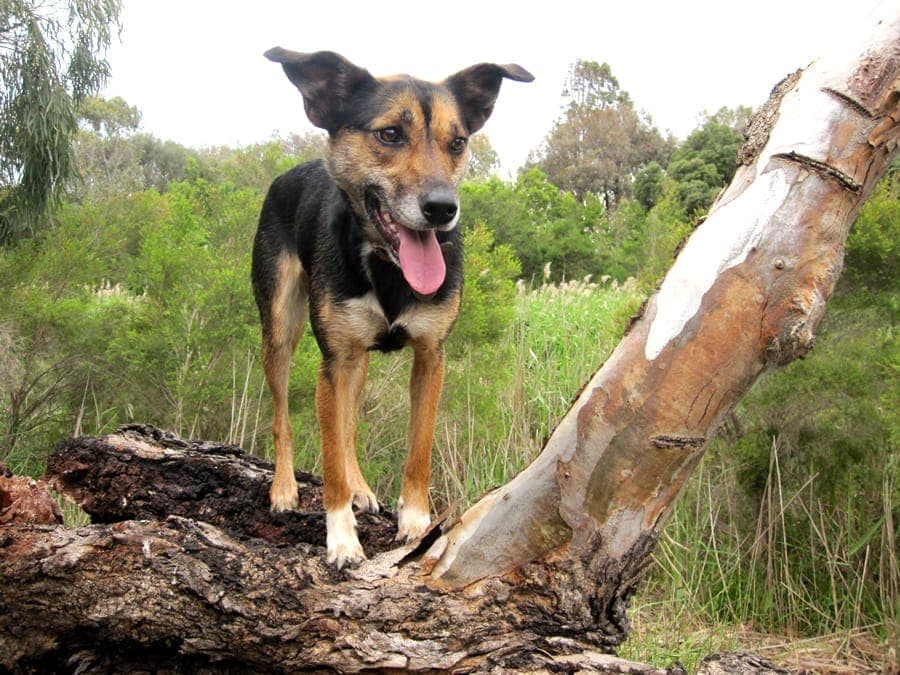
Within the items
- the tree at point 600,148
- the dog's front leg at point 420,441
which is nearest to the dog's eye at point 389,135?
the dog's front leg at point 420,441

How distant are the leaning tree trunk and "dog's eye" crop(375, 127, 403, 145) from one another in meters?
1.29

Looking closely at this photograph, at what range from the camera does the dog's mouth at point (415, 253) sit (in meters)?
3.14

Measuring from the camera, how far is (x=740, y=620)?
479 cm

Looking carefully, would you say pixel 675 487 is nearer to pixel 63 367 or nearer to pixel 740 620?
pixel 740 620

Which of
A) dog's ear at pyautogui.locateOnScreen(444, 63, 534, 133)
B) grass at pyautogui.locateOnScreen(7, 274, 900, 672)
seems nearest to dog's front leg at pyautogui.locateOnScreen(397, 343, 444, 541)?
grass at pyautogui.locateOnScreen(7, 274, 900, 672)

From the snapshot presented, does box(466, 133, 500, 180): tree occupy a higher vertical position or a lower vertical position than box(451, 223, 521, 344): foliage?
higher

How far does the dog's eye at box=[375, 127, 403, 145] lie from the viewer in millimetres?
3242

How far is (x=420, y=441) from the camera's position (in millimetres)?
3494

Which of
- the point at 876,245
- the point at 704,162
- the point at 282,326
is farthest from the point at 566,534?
the point at 704,162

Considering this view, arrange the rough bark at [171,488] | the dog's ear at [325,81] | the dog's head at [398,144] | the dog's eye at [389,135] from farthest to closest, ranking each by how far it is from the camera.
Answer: the rough bark at [171,488], the dog's ear at [325,81], the dog's eye at [389,135], the dog's head at [398,144]

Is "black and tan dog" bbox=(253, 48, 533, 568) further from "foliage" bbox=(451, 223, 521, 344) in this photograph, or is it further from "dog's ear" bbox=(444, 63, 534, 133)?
"foliage" bbox=(451, 223, 521, 344)

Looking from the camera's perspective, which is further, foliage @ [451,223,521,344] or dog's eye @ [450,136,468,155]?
foliage @ [451,223,521,344]

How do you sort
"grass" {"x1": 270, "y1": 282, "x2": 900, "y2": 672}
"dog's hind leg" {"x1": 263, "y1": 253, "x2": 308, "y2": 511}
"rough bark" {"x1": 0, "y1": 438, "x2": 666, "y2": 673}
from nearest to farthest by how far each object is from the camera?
"rough bark" {"x1": 0, "y1": 438, "x2": 666, "y2": 673}, "dog's hind leg" {"x1": 263, "y1": 253, "x2": 308, "y2": 511}, "grass" {"x1": 270, "y1": 282, "x2": 900, "y2": 672}

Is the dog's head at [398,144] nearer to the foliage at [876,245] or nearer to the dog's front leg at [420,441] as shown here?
the dog's front leg at [420,441]
